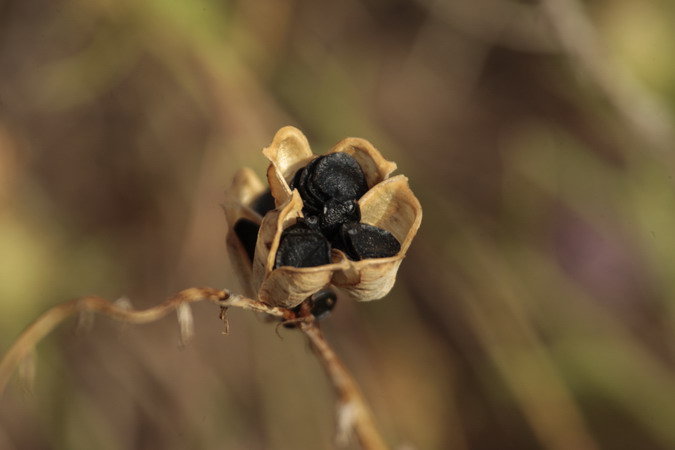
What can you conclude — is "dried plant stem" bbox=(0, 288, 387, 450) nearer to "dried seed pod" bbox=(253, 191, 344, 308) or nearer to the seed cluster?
"dried seed pod" bbox=(253, 191, 344, 308)

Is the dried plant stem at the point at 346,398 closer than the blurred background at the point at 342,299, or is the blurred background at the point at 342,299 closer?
the dried plant stem at the point at 346,398

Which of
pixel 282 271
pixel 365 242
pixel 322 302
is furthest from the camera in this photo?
pixel 322 302

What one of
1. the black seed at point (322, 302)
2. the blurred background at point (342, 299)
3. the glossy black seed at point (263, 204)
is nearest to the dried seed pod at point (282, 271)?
the black seed at point (322, 302)

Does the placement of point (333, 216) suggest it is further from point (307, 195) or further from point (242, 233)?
point (242, 233)

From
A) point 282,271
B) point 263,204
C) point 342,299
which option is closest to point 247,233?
point 263,204

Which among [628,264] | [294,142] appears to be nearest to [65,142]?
[294,142]

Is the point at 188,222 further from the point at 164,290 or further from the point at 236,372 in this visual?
the point at 236,372

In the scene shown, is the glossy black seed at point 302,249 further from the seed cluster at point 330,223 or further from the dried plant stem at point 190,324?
the dried plant stem at point 190,324
